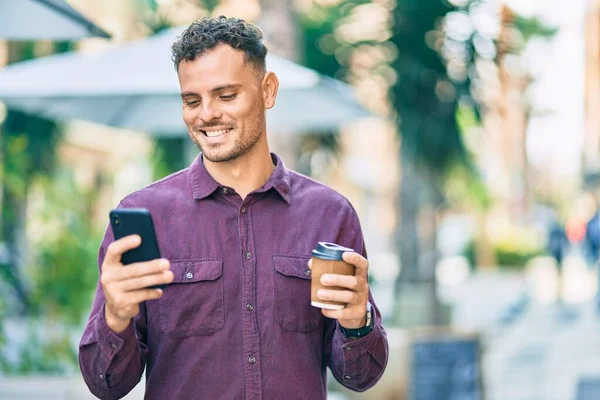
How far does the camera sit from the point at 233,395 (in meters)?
2.51

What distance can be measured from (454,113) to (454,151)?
1.71 feet

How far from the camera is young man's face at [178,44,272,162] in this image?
2.55 meters

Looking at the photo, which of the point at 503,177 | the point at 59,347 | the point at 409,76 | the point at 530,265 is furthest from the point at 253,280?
the point at 503,177

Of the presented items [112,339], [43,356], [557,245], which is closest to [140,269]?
[112,339]

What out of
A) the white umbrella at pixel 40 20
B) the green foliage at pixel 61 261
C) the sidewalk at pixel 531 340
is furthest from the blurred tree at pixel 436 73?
the white umbrella at pixel 40 20

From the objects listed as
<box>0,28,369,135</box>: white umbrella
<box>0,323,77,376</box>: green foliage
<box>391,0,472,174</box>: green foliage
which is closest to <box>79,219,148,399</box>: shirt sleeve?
<box>0,28,369,135</box>: white umbrella

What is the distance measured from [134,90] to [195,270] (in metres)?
4.16

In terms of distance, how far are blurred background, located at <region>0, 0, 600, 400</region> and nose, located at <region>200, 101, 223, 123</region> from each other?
2.12m

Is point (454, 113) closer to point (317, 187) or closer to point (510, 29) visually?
point (510, 29)

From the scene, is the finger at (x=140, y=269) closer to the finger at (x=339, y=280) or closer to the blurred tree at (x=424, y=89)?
the finger at (x=339, y=280)

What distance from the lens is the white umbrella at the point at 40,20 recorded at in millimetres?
4352

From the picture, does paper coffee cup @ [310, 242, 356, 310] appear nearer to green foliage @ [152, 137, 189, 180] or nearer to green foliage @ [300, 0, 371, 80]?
green foliage @ [152, 137, 189, 180]

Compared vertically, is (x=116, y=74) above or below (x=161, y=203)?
above

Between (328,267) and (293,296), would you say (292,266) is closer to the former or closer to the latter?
(293,296)
